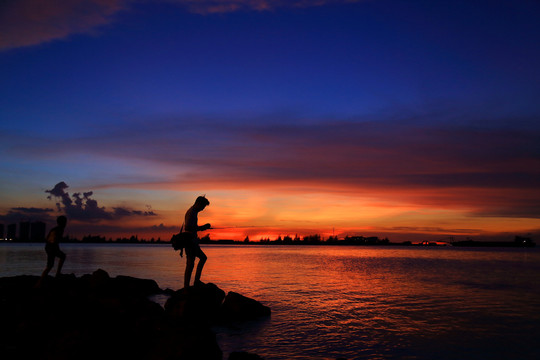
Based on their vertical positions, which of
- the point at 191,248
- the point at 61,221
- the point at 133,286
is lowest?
the point at 133,286

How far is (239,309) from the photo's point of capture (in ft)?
45.7

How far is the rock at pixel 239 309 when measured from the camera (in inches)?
545

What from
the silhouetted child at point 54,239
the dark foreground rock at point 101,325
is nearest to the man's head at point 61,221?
the silhouetted child at point 54,239

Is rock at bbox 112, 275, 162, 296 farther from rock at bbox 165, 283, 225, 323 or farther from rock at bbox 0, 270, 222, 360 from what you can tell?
rock at bbox 165, 283, 225, 323

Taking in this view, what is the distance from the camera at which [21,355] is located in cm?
826

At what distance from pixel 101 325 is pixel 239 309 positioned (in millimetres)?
5805

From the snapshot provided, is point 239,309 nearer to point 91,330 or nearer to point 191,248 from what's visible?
point 191,248

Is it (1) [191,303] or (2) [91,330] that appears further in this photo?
(1) [191,303]

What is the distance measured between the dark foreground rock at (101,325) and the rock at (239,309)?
0.95 ft

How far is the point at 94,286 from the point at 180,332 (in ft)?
36.7

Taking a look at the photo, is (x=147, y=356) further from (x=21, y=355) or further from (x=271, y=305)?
(x=271, y=305)

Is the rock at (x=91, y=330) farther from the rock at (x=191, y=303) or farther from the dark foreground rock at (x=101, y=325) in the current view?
the rock at (x=191, y=303)

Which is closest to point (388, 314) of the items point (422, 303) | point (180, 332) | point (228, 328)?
point (422, 303)

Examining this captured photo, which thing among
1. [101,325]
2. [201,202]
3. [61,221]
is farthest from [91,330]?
[61,221]
